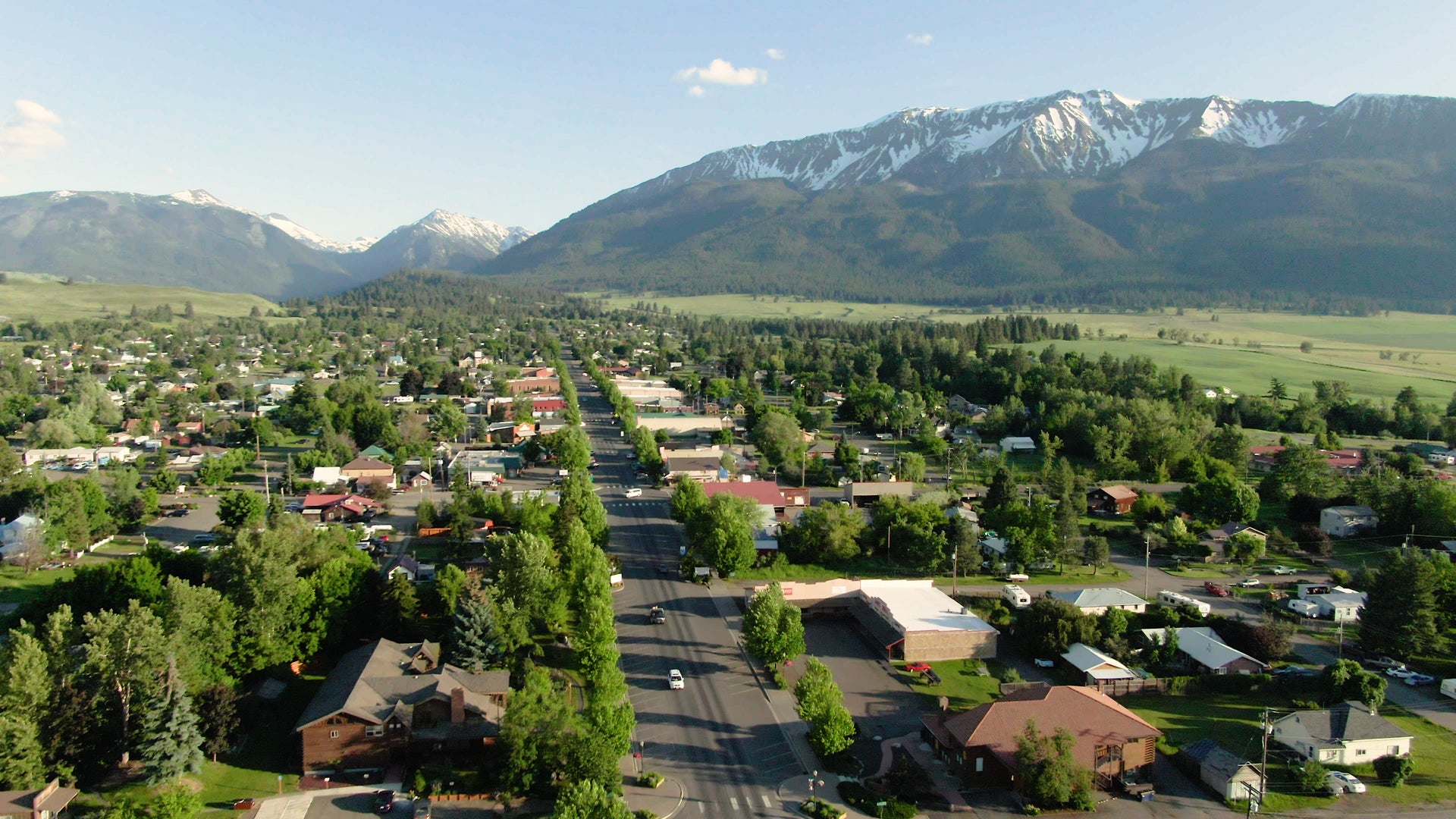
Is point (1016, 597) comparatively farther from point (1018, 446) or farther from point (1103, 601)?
point (1018, 446)

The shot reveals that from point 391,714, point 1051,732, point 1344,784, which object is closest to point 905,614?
point 1051,732

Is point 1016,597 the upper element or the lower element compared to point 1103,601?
lower

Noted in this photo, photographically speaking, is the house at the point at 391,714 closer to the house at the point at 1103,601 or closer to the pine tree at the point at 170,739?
the pine tree at the point at 170,739

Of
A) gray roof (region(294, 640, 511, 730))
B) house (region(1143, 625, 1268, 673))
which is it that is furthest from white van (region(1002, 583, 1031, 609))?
gray roof (region(294, 640, 511, 730))

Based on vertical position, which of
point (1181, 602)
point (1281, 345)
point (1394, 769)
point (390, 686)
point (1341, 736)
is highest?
point (1281, 345)

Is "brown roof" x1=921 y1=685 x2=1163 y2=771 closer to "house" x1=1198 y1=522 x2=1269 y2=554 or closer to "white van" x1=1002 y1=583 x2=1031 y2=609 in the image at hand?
"white van" x1=1002 y1=583 x2=1031 y2=609

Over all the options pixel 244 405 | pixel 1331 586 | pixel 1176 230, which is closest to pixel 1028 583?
pixel 1331 586
